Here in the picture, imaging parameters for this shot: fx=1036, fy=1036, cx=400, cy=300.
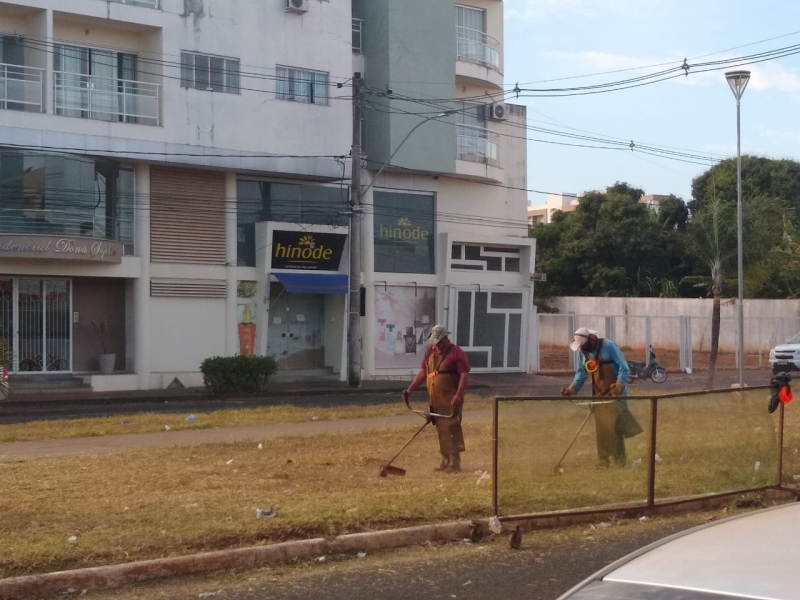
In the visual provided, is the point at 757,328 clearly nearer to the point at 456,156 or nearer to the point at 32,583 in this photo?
the point at 456,156

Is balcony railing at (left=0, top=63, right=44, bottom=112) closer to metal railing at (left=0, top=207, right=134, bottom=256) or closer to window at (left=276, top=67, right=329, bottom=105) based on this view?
metal railing at (left=0, top=207, right=134, bottom=256)

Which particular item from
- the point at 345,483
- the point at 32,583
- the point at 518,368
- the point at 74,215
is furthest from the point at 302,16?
the point at 32,583

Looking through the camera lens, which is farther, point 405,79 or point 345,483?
point 405,79

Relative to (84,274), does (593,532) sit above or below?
below

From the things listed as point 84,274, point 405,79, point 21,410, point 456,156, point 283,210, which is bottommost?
point 21,410

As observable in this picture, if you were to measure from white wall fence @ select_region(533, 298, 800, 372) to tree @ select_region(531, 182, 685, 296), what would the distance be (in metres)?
6.96

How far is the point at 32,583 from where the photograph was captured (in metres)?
6.92

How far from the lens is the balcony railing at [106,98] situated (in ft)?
91.1

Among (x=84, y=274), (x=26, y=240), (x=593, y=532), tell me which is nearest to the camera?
(x=593, y=532)

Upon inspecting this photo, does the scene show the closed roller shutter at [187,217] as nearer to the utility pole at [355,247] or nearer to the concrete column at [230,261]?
the concrete column at [230,261]

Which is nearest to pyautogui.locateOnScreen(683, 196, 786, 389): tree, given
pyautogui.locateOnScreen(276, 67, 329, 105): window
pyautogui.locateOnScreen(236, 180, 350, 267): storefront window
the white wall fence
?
the white wall fence

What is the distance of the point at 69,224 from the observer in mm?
27375

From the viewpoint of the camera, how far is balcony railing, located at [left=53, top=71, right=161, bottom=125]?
27.8 metres

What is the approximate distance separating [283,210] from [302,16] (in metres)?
5.96
